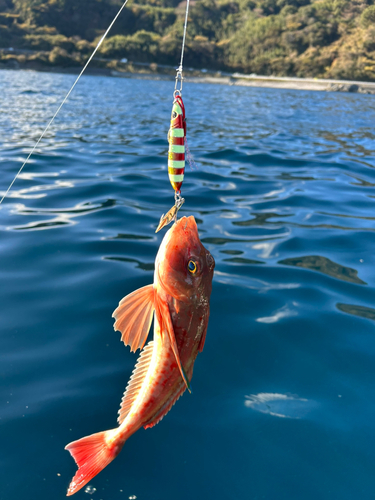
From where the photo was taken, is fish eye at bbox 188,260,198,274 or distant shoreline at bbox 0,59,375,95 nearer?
fish eye at bbox 188,260,198,274

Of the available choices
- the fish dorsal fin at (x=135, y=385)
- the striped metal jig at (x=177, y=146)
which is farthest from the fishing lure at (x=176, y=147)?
the fish dorsal fin at (x=135, y=385)

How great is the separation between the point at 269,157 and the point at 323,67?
111 metres

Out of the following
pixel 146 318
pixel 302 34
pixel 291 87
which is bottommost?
pixel 146 318

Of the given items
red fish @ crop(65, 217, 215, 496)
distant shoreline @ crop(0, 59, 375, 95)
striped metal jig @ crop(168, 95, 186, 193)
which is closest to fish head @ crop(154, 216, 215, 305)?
red fish @ crop(65, 217, 215, 496)

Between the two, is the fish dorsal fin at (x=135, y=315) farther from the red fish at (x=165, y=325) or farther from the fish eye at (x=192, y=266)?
the fish eye at (x=192, y=266)

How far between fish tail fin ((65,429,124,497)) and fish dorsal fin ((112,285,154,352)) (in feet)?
1.80

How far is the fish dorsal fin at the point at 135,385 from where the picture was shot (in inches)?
91.3

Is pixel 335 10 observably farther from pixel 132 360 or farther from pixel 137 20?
pixel 132 360

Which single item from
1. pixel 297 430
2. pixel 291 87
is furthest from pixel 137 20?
pixel 297 430

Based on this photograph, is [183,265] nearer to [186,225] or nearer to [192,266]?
[192,266]

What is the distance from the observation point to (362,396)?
10.6 ft

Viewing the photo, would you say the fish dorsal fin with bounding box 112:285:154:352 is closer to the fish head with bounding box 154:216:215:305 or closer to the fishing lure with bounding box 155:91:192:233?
the fish head with bounding box 154:216:215:305

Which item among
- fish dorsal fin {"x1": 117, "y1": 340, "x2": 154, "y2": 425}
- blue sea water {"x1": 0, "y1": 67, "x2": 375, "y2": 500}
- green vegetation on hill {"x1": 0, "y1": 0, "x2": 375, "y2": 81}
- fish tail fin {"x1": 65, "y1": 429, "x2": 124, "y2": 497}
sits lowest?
blue sea water {"x1": 0, "y1": 67, "x2": 375, "y2": 500}

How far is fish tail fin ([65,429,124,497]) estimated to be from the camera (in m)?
2.09
